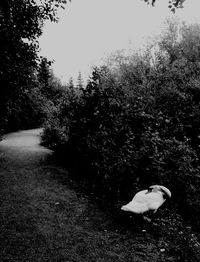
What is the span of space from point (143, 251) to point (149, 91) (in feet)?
34.6

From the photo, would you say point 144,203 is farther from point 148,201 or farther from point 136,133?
point 136,133

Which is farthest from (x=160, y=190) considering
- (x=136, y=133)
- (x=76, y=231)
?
(x=136, y=133)

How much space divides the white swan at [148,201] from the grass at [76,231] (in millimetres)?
367

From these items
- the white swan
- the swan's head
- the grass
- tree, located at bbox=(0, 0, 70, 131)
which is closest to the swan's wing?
the white swan

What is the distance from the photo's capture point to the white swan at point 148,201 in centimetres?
663

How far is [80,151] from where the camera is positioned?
1179 cm

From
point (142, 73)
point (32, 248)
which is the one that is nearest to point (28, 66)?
point (32, 248)

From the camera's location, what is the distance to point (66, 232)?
6.46m

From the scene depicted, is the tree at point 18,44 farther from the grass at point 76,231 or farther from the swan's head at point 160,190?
the swan's head at point 160,190

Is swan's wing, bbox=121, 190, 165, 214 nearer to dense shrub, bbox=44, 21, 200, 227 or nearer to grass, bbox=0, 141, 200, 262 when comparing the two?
grass, bbox=0, 141, 200, 262

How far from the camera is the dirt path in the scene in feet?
18.2

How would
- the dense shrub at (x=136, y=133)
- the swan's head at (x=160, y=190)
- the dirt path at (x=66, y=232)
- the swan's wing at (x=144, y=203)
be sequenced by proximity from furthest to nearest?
1. the dense shrub at (x=136, y=133)
2. the swan's head at (x=160, y=190)
3. the swan's wing at (x=144, y=203)
4. the dirt path at (x=66, y=232)

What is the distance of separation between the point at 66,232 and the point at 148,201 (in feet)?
6.51

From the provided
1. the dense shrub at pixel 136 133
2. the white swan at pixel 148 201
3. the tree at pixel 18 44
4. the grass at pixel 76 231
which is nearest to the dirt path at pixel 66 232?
the grass at pixel 76 231
